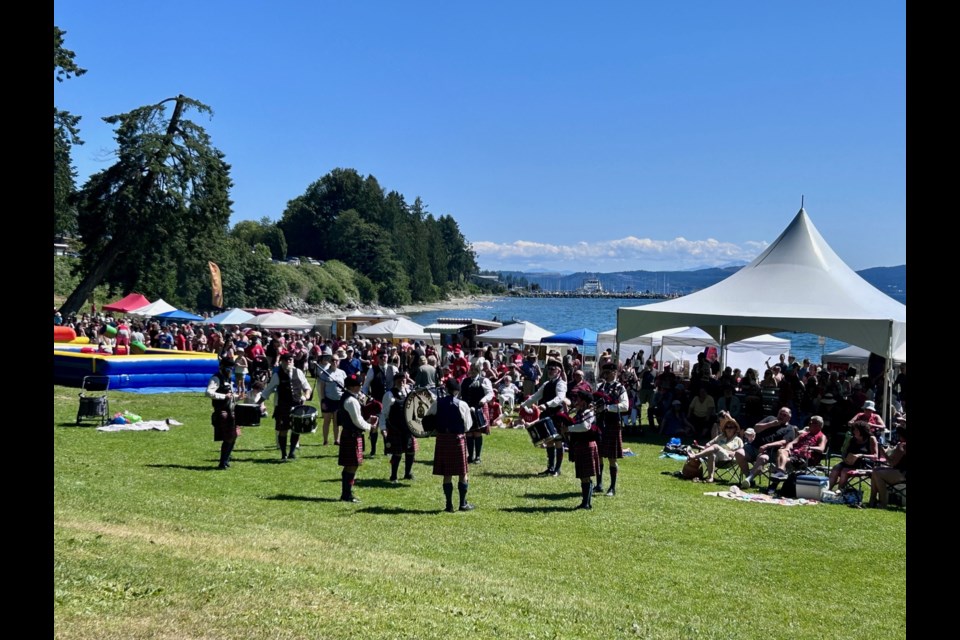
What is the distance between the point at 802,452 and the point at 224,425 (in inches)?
340

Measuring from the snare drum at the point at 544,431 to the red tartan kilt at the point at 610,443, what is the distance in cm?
64

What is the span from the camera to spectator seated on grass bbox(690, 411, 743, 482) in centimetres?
1356

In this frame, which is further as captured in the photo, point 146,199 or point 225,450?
point 146,199

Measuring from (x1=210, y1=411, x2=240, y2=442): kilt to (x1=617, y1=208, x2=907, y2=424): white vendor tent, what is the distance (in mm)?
10291

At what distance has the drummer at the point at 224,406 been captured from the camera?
12.7 metres

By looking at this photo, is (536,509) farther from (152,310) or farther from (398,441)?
(152,310)

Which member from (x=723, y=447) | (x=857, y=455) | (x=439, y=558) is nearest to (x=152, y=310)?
(x=723, y=447)

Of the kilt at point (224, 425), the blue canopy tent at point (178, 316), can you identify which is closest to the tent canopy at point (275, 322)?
the blue canopy tent at point (178, 316)

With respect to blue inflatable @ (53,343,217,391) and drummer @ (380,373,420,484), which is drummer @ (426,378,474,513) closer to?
drummer @ (380,373,420,484)

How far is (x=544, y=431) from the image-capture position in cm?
1205

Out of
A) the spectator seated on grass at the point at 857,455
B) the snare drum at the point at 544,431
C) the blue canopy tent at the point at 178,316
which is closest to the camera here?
the snare drum at the point at 544,431

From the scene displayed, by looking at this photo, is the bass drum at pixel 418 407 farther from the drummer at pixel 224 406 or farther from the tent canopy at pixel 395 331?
the tent canopy at pixel 395 331

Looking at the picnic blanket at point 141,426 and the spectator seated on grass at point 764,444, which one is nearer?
the spectator seated on grass at point 764,444
